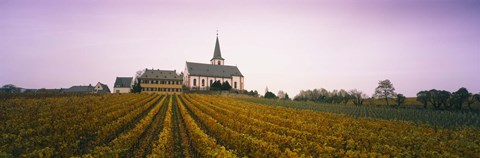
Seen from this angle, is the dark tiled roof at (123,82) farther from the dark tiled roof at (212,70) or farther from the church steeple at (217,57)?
the church steeple at (217,57)

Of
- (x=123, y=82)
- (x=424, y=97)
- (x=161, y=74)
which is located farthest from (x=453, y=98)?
(x=123, y=82)

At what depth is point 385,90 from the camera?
241ft

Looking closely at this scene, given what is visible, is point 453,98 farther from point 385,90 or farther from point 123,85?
point 123,85

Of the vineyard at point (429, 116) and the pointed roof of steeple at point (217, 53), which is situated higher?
the pointed roof of steeple at point (217, 53)

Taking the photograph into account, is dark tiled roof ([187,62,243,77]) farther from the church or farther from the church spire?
the church spire

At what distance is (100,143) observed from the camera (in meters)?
14.7

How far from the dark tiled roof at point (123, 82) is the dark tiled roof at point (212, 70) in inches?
858

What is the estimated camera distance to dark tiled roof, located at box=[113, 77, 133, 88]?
85.8m

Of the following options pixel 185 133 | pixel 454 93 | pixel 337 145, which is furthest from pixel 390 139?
pixel 454 93

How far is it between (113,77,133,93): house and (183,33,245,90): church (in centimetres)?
1838

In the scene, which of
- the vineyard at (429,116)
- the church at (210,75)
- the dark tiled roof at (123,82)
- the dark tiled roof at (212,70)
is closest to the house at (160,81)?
the church at (210,75)

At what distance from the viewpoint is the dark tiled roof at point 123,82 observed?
282ft

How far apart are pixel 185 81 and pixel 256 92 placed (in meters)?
23.4

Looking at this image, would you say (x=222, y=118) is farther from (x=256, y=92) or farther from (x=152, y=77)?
(x=152, y=77)
